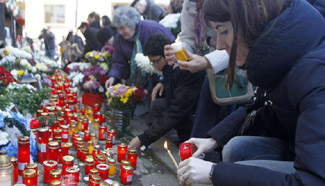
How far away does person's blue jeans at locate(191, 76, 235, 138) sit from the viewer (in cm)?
268

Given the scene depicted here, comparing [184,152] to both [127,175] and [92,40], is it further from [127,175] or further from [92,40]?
[92,40]

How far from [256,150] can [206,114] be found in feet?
3.38

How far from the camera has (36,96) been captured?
11.0 feet

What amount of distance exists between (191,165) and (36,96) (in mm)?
2476

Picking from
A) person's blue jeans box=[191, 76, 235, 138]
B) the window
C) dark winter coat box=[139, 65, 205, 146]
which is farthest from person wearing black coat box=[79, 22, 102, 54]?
the window

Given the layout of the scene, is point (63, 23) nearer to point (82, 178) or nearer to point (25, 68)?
point (25, 68)

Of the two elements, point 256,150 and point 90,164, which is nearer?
point 256,150

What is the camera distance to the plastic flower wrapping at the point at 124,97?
3.58 metres

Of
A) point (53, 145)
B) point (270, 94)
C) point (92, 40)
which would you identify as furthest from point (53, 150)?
point (92, 40)

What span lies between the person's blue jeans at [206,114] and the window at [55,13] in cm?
2228

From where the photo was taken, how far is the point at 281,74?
1311 millimetres

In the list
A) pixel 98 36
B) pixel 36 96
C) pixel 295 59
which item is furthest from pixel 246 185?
pixel 98 36

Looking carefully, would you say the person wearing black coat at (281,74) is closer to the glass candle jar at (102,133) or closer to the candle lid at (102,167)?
the candle lid at (102,167)

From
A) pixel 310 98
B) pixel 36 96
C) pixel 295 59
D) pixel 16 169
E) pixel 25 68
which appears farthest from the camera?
pixel 25 68
